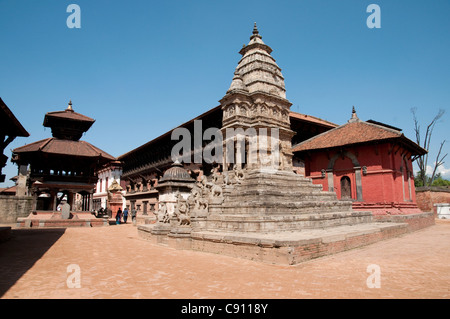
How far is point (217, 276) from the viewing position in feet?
19.8

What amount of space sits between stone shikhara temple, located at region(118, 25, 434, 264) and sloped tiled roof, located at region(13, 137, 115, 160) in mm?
8773

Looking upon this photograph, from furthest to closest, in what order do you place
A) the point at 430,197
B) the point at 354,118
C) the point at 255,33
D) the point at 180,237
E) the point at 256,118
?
the point at 430,197 → the point at 354,118 → the point at 255,33 → the point at 256,118 → the point at 180,237

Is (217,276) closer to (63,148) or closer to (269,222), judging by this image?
(269,222)

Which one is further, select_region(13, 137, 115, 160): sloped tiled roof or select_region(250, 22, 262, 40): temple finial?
select_region(13, 137, 115, 160): sloped tiled roof

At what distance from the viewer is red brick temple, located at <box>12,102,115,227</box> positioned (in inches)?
872

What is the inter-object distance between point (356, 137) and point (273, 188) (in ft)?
32.1

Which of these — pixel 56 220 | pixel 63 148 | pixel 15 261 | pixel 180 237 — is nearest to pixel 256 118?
pixel 180 237

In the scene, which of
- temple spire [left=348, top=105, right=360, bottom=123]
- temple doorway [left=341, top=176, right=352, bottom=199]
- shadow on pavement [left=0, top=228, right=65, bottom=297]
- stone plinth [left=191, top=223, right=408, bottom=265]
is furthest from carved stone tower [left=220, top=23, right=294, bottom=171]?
shadow on pavement [left=0, top=228, right=65, bottom=297]

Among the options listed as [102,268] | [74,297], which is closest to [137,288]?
[74,297]

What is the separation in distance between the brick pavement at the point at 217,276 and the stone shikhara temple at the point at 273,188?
0.84 metres

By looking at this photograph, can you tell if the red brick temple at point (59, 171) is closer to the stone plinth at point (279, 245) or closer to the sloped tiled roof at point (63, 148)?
the sloped tiled roof at point (63, 148)

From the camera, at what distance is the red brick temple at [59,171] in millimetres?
22156

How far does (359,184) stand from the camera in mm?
19219

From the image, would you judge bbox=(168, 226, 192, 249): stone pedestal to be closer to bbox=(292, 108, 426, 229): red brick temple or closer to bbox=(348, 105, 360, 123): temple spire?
bbox=(292, 108, 426, 229): red brick temple
